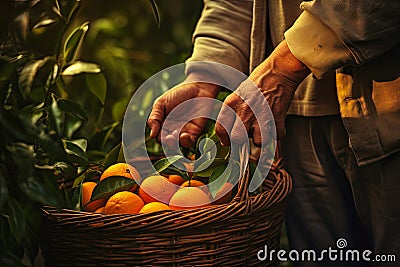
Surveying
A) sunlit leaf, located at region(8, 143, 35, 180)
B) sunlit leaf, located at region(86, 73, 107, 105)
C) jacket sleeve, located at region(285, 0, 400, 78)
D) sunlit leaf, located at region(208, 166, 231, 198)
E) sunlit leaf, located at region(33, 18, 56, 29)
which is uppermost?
jacket sleeve, located at region(285, 0, 400, 78)

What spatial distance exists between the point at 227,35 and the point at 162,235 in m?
0.45

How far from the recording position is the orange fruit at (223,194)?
102 cm

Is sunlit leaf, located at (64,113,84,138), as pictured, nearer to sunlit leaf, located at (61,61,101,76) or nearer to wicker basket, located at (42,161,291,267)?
sunlit leaf, located at (61,61,101,76)

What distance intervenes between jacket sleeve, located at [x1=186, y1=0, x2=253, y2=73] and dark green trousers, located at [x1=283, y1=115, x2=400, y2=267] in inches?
6.4

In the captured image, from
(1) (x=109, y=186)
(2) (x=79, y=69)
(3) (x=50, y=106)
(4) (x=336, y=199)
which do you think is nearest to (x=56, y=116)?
(3) (x=50, y=106)

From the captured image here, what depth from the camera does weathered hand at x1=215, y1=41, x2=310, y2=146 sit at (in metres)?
1.04

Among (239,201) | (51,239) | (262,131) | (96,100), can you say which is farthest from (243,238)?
(96,100)

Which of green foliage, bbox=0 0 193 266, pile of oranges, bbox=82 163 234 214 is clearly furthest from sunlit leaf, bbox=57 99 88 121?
pile of oranges, bbox=82 163 234 214

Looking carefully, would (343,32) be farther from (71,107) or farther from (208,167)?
(71,107)

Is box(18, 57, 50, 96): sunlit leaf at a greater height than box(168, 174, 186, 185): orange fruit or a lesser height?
greater

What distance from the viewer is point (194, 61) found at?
1.24 meters

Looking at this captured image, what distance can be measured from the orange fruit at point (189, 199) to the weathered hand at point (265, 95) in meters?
0.10

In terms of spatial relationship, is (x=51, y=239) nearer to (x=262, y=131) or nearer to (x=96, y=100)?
(x=262, y=131)

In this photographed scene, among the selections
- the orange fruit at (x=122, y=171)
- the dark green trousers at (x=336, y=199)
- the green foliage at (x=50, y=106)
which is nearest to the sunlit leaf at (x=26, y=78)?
the green foliage at (x=50, y=106)
